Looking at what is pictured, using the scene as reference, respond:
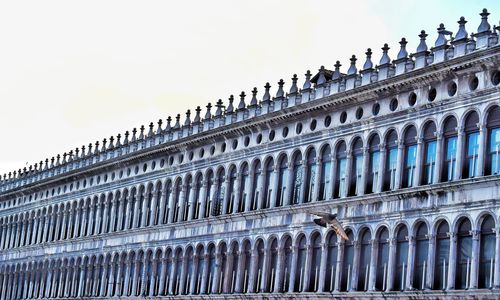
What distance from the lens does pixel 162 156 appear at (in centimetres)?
5894

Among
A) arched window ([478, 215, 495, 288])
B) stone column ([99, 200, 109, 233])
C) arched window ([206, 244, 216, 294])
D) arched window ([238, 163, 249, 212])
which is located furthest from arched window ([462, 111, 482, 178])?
stone column ([99, 200, 109, 233])

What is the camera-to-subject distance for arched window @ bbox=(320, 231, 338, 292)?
43891 millimetres

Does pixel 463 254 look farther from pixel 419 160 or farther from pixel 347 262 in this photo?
pixel 347 262

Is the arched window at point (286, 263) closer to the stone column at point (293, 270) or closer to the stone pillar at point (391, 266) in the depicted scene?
the stone column at point (293, 270)

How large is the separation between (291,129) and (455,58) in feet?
37.2

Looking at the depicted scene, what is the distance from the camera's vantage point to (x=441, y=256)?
38531 mm

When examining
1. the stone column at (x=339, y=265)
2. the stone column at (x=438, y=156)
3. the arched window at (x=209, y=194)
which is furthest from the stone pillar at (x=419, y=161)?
the arched window at (x=209, y=194)

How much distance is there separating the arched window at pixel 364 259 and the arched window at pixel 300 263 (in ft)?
12.2

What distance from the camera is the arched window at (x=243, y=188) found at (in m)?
51.3

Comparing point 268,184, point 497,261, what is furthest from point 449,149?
point 268,184

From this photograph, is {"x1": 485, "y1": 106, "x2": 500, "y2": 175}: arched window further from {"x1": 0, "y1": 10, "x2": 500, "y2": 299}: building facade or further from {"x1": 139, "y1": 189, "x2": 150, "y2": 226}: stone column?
{"x1": 139, "y1": 189, "x2": 150, "y2": 226}: stone column

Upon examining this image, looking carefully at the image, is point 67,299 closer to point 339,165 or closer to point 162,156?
point 162,156

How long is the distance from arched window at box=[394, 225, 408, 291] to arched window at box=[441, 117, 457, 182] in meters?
2.55

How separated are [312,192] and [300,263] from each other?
2.86m
